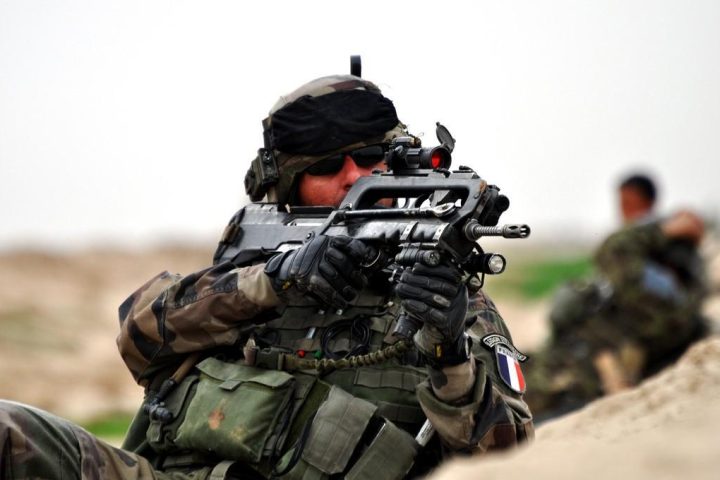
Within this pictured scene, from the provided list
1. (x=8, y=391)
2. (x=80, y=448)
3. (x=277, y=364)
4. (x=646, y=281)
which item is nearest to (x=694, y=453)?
(x=277, y=364)

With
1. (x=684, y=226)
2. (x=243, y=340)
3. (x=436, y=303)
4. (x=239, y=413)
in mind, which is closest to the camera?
(x=436, y=303)

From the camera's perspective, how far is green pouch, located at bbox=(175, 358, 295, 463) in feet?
12.9

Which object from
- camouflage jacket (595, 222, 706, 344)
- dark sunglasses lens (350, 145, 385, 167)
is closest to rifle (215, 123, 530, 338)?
dark sunglasses lens (350, 145, 385, 167)

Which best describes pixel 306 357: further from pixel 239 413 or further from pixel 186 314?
pixel 186 314

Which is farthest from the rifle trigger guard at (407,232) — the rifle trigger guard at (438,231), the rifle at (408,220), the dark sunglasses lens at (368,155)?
the dark sunglasses lens at (368,155)

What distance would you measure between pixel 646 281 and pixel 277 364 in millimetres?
6836

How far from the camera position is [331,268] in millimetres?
3803

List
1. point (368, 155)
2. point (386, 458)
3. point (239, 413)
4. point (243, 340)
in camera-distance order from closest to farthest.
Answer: point (386, 458), point (239, 413), point (243, 340), point (368, 155)

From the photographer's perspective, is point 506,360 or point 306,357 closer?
point 506,360

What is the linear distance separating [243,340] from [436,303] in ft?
Result: 3.73

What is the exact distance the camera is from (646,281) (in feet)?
34.0

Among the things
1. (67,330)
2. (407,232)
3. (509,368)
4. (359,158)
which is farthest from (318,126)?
(67,330)

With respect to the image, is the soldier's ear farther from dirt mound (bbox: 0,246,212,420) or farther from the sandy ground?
dirt mound (bbox: 0,246,212,420)

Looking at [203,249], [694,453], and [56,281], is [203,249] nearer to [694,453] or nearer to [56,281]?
[56,281]
